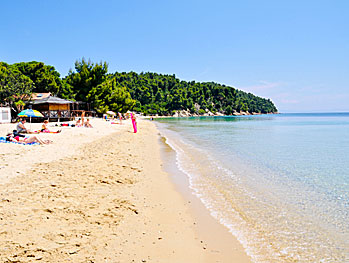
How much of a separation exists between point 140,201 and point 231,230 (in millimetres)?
1884

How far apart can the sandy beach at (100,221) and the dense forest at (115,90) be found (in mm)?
28569

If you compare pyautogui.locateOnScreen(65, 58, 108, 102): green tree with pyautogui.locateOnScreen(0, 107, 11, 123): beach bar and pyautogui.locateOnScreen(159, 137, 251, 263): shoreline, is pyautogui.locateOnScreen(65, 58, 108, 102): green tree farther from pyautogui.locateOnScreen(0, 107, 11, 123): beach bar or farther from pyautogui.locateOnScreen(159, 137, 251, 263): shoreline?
pyautogui.locateOnScreen(159, 137, 251, 263): shoreline

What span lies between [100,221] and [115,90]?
2053 inches

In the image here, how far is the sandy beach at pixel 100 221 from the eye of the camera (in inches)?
115

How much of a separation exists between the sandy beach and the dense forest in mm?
28569

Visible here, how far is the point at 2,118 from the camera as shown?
24.8 meters

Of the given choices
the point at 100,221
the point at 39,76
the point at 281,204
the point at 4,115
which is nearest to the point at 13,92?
the point at 4,115

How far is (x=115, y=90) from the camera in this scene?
175 feet

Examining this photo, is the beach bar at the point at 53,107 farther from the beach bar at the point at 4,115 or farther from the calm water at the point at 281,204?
the calm water at the point at 281,204

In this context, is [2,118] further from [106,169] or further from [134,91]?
[134,91]

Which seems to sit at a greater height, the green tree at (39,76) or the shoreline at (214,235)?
the green tree at (39,76)

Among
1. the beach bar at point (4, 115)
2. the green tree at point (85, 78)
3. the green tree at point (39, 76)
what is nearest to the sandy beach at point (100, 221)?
the beach bar at point (4, 115)

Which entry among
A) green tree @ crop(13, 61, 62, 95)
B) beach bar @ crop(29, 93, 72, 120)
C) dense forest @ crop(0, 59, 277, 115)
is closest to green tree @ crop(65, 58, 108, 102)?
dense forest @ crop(0, 59, 277, 115)

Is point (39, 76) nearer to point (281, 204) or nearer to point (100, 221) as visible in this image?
point (100, 221)
